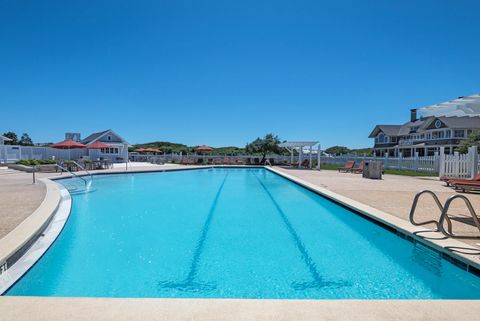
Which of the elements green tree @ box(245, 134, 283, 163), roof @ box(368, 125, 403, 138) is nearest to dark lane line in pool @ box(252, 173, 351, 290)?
Result: green tree @ box(245, 134, 283, 163)

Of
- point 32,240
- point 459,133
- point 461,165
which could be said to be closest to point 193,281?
point 32,240

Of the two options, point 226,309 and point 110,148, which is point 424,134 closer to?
point 110,148

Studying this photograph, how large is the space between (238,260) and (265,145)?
2484 centimetres

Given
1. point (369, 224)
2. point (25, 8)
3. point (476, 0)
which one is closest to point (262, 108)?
point (476, 0)

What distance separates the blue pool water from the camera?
9.87ft

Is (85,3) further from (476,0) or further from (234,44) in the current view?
(476,0)

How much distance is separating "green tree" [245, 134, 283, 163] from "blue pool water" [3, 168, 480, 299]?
859 inches

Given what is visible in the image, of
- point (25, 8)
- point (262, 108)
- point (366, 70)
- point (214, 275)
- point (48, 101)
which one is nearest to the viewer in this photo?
point (214, 275)

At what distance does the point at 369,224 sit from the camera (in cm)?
517

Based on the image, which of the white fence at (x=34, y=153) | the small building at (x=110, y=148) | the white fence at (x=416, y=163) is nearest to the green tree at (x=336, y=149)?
the white fence at (x=416, y=163)

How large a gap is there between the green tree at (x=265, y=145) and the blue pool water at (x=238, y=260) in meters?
21.8

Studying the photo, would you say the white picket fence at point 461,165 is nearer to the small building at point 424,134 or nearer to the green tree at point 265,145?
the small building at point 424,134

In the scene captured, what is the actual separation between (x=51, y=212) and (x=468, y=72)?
28.9 m

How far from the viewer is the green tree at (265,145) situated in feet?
92.8
